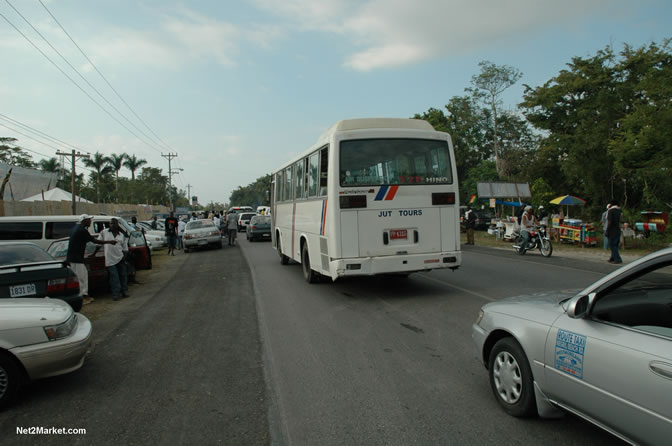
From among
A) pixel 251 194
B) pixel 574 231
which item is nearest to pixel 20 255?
pixel 574 231

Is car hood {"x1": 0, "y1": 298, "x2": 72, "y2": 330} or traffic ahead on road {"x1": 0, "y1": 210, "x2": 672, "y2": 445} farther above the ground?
car hood {"x1": 0, "y1": 298, "x2": 72, "y2": 330}

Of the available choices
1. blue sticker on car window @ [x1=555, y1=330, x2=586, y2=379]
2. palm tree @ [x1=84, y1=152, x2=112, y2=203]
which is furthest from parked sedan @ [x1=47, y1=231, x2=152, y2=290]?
palm tree @ [x1=84, y1=152, x2=112, y2=203]

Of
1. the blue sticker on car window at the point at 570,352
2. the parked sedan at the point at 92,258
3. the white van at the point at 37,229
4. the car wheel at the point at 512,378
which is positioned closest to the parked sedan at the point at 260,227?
the white van at the point at 37,229

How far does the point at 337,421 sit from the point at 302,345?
2.23m

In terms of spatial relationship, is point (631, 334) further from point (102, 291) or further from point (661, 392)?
point (102, 291)

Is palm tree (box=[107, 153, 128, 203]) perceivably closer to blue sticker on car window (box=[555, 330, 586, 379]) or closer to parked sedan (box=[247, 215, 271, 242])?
parked sedan (box=[247, 215, 271, 242])

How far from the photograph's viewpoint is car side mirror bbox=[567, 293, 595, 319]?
9.86 ft

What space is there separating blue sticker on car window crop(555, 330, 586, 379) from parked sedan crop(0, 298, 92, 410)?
449cm

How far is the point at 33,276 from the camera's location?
6730 millimetres

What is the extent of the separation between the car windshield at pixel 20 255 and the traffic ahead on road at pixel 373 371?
1.54 m

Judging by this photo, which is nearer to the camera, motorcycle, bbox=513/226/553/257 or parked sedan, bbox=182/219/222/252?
motorcycle, bbox=513/226/553/257

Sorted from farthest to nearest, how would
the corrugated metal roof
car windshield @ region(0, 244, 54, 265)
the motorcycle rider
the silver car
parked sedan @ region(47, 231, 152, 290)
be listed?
the corrugated metal roof → the motorcycle rider → parked sedan @ region(47, 231, 152, 290) → car windshield @ region(0, 244, 54, 265) → the silver car

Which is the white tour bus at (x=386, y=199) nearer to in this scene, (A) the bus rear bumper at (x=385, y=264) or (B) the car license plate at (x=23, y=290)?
(A) the bus rear bumper at (x=385, y=264)

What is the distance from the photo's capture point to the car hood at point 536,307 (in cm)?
337
